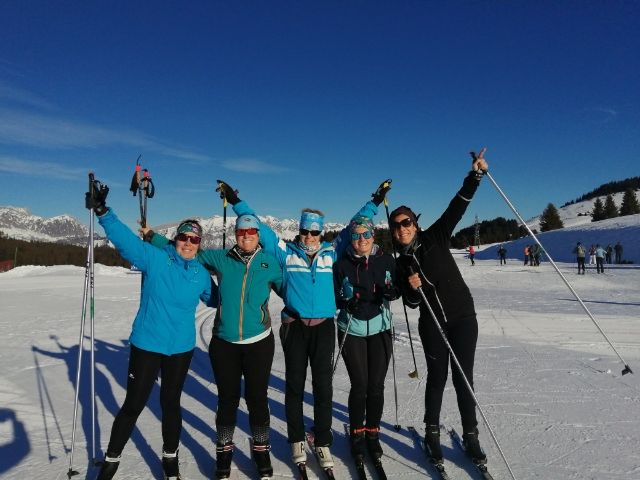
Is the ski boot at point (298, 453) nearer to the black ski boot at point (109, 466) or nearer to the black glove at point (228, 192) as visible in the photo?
the black ski boot at point (109, 466)

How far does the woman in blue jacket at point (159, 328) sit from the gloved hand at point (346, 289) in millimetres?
1247

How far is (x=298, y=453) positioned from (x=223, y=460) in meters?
0.63

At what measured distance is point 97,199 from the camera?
3236mm

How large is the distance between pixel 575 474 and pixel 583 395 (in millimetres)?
2104

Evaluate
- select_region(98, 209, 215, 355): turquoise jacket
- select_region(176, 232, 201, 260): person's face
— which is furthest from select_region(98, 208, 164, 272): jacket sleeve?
select_region(176, 232, 201, 260): person's face

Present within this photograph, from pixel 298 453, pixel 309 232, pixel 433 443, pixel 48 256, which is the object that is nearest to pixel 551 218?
pixel 433 443

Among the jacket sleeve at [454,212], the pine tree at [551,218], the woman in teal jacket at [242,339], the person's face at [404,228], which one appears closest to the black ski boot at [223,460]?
the woman in teal jacket at [242,339]

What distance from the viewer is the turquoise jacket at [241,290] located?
3.31 meters

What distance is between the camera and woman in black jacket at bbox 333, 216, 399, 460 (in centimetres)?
357

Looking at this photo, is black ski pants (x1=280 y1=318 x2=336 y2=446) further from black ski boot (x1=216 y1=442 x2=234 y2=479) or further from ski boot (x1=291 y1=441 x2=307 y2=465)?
black ski boot (x1=216 y1=442 x2=234 y2=479)

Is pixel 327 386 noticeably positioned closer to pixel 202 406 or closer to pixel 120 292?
pixel 202 406

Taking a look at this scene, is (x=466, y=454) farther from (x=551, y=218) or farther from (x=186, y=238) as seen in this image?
(x=551, y=218)

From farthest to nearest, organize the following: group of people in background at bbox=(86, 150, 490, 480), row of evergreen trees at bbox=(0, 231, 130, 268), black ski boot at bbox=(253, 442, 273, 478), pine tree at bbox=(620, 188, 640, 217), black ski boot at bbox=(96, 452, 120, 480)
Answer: row of evergreen trees at bbox=(0, 231, 130, 268)
pine tree at bbox=(620, 188, 640, 217)
black ski boot at bbox=(253, 442, 273, 478)
group of people in background at bbox=(86, 150, 490, 480)
black ski boot at bbox=(96, 452, 120, 480)

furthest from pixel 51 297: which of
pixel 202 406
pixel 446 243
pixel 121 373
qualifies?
pixel 446 243
